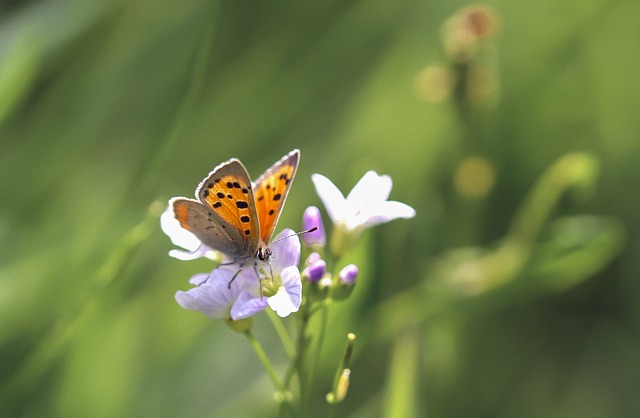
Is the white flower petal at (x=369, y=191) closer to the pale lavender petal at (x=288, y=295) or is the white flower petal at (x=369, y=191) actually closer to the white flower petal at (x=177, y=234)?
the pale lavender petal at (x=288, y=295)

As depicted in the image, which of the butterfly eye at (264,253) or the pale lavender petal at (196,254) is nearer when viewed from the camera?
the pale lavender petal at (196,254)

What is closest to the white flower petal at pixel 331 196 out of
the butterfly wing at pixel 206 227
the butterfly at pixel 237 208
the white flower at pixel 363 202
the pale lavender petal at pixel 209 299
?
the white flower at pixel 363 202

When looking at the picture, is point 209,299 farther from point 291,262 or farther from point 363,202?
point 363,202

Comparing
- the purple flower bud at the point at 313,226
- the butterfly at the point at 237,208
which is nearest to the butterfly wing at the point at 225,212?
the butterfly at the point at 237,208

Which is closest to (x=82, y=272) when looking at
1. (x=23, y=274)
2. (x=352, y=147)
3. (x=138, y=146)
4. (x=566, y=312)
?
(x=23, y=274)

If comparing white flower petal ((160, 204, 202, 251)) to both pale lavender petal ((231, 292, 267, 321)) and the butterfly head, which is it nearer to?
the butterfly head

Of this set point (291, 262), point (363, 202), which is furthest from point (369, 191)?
point (291, 262)

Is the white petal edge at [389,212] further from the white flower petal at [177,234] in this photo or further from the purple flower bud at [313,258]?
the white flower petal at [177,234]

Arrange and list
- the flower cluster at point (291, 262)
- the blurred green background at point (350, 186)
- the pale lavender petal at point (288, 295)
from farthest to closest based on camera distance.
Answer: the blurred green background at point (350, 186)
the flower cluster at point (291, 262)
the pale lavender petal at point (288, 295)


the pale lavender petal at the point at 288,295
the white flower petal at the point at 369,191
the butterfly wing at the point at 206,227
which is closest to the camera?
the pale lavender petal at the point at 288,295

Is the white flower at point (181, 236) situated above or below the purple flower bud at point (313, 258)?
above
